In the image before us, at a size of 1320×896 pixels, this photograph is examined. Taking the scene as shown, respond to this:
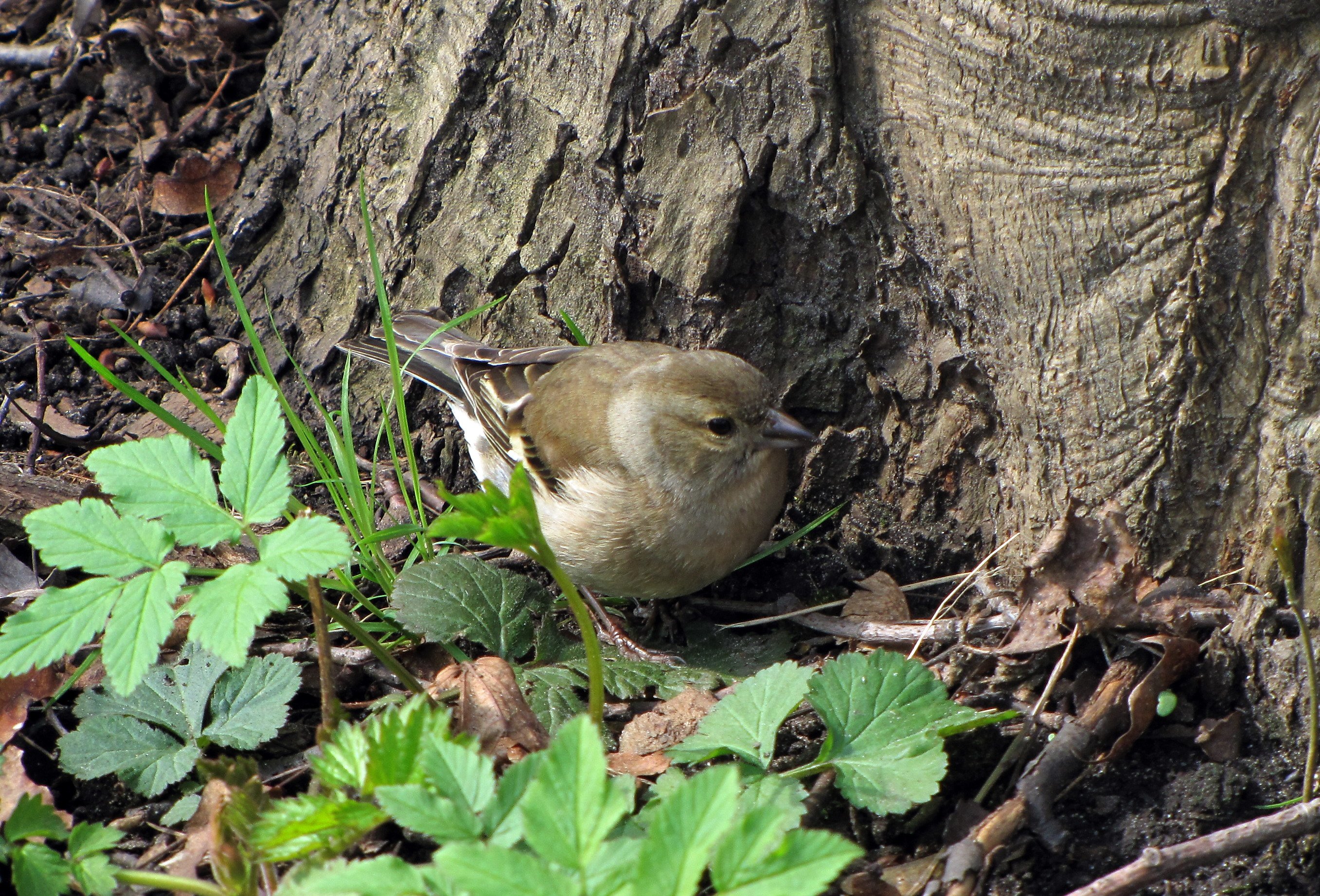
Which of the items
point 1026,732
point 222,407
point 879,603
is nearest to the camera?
point 1026,732

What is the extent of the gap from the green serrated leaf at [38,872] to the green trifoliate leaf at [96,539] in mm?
713

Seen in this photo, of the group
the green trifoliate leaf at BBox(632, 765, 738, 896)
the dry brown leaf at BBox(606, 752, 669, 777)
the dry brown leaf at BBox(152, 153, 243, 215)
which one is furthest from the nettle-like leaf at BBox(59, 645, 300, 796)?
the dry brown leaf at BBox(152, 153, 243, 215)

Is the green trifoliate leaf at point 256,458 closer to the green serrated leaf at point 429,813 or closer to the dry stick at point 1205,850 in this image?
the green serrated leaf at point 429,813

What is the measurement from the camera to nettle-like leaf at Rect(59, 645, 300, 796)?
3092 mm

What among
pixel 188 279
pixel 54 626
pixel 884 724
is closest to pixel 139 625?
pixel 54 626

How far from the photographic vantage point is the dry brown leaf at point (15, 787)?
2.99m

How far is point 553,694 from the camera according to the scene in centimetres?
345

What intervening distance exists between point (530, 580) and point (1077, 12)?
2.45m

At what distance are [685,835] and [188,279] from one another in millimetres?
4378

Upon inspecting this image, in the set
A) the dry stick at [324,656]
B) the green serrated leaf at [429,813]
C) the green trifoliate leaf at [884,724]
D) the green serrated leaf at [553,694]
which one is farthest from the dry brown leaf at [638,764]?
the green serrated leaf at [429,813]

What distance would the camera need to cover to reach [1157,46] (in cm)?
292

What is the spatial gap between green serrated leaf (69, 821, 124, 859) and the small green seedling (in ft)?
1.41

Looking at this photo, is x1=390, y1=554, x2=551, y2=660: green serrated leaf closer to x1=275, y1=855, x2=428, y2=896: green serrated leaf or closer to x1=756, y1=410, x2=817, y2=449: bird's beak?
x1=756, y1=410, x2=817, y2=449: bird's beak

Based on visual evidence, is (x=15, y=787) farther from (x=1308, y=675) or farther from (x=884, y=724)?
(x=1308, y=675)
